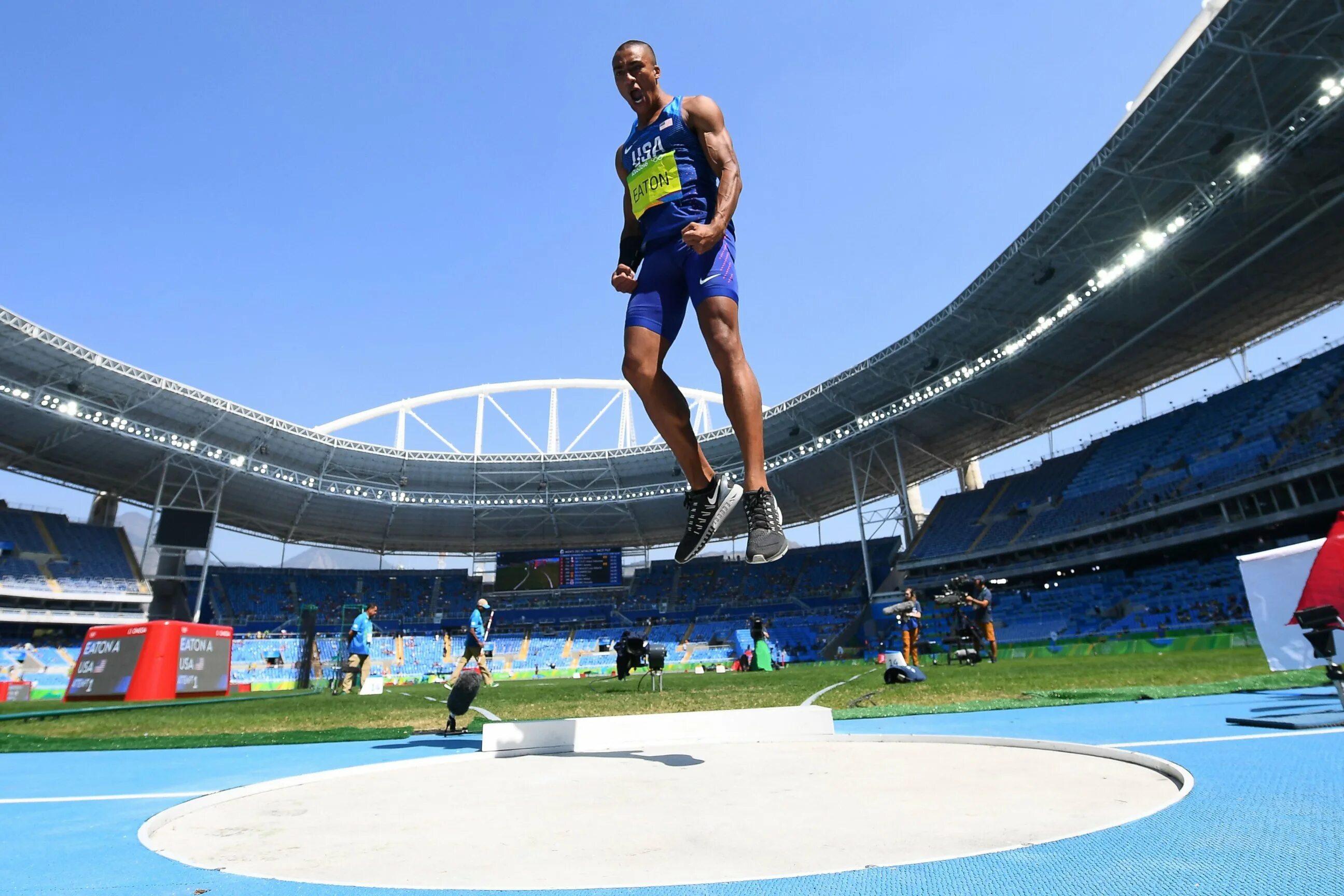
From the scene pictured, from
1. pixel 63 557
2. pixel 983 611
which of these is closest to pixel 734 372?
pixel 983 611

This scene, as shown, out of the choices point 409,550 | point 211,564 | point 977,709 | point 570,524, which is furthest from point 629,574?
point 977,709

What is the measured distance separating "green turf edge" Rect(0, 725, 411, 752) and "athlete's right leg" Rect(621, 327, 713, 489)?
2.72 m

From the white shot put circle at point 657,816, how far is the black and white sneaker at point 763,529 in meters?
0.83

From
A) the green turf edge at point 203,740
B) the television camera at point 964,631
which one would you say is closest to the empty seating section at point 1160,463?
the television camera at point 964,631

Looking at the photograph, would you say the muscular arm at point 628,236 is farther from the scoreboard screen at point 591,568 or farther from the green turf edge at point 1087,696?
the scoreboard screen at point 591,568

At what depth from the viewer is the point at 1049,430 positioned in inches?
1303

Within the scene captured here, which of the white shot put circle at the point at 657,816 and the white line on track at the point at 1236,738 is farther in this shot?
the white line on track at the point at 1236,738

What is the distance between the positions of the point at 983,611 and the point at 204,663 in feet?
50.4

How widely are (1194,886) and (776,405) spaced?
106 ft

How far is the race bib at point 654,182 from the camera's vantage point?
340 cm

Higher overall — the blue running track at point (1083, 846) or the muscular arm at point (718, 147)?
the muscular arm at point (718, 147)

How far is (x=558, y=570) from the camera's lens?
144ft

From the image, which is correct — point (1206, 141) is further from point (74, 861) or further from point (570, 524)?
point (570, 524)

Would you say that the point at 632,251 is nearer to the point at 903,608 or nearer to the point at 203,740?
the point at 203,740
